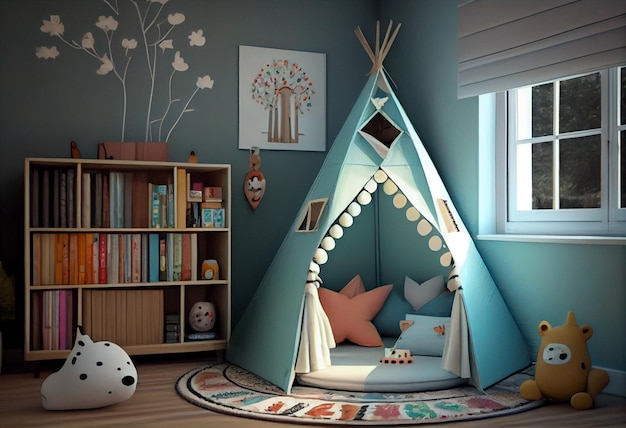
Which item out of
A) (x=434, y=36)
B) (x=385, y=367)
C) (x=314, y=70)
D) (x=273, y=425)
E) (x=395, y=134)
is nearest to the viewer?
(x=273, y=425)

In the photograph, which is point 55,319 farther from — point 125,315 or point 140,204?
point 140,204

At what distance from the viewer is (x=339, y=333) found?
13.1 feet

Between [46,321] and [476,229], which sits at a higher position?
[476,229]

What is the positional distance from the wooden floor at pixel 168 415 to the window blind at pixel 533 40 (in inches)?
57.3

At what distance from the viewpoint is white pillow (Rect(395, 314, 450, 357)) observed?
3650 mm

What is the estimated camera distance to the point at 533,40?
3.49 m

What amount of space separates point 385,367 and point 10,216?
2163mm

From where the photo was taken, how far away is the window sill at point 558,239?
319 centimetres

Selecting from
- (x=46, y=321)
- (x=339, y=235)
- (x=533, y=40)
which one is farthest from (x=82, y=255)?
(x=533, y=40)

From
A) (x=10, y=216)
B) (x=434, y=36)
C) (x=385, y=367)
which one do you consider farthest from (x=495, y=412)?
(x=10, y=216)

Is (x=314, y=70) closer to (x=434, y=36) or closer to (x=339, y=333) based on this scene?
(x=434, y=36)

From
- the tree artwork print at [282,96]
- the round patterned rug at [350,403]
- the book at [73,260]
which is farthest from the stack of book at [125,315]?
the tree artwork print at [282,96]

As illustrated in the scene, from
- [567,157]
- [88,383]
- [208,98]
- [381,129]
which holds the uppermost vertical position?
[208,98]

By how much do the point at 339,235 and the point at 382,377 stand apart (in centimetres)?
70
